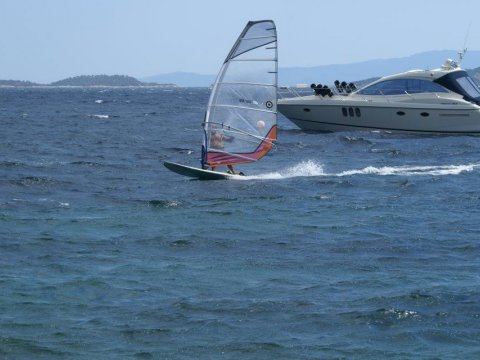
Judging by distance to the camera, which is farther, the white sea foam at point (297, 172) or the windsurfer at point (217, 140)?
the white sea foam at point (297, 172)

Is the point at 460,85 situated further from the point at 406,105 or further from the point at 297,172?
the point at 297,172

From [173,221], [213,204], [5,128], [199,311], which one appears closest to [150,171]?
[213,204]

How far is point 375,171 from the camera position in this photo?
92.1 feet

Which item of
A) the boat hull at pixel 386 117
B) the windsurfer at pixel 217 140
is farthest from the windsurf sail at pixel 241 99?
the boat hull at pixel 386 117

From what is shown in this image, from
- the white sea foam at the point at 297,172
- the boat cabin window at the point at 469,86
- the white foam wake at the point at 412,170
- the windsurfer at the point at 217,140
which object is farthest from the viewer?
the boat cabin window at the point at 469,86

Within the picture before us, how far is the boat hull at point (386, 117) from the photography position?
127 feet

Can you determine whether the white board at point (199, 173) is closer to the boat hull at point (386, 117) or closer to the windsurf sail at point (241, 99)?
the windsurf sail at point (241, 99)

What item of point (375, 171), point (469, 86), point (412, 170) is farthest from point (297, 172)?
point (469, 86)

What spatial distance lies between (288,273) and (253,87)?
35.9 ft

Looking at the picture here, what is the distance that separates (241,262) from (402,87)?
82.7 ft

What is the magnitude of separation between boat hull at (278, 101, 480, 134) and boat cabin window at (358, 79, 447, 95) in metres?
0.94

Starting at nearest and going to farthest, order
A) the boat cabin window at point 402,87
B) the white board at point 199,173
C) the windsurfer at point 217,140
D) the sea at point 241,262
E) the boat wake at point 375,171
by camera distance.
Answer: the sea at point 241,262 < the white board at point 199,173 < the windsurfer at point 217,140 < the boat wake at point 375,171 < the boat cabin window at point 402,87

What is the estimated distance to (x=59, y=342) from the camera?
12.1 metres

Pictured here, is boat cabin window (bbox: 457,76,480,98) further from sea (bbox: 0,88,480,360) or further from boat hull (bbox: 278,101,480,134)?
sea (bbox: 0,88,480,360)
